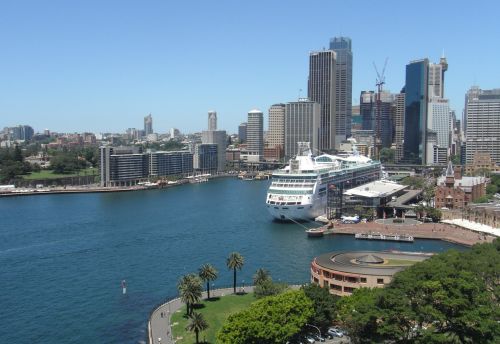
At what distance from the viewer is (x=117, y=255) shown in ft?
137

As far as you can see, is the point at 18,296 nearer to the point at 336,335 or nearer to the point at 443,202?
the point at 336,335

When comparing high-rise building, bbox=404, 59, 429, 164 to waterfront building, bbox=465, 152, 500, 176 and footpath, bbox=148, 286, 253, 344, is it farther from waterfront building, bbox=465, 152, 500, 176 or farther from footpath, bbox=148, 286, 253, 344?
footpath, bbox=148, 286, 253, 344

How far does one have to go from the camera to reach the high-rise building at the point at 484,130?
120 m

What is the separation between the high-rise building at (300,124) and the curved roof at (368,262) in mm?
111090

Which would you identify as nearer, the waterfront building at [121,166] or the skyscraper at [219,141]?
the waterfront building at [121,166]

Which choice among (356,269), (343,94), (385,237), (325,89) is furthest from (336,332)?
(343,94)

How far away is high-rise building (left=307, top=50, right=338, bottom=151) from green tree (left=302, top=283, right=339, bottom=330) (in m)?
132

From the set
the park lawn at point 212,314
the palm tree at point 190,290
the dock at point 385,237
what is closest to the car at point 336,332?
the park lawn at point 212,314

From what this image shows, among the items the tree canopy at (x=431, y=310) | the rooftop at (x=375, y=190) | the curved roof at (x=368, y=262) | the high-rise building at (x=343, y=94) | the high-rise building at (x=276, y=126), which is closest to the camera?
the tree canopy at (x=431, y=310)

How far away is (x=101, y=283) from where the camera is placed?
1353 inches

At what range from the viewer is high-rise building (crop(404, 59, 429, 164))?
461 ft

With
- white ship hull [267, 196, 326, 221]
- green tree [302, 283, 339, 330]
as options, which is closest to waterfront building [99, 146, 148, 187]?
white ship hull [267, 196, 326, 221]

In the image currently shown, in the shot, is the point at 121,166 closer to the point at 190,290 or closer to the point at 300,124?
the point at 300,124

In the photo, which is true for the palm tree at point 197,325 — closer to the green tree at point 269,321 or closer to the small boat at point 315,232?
the green tree at point 269,321
